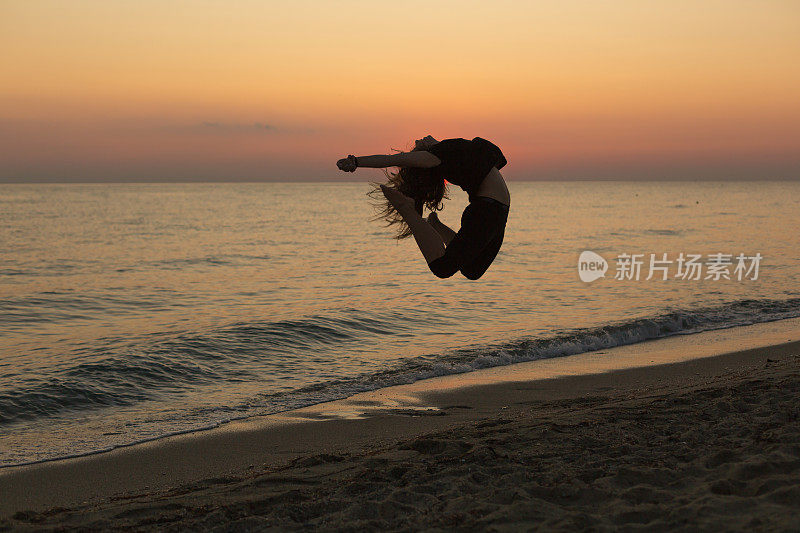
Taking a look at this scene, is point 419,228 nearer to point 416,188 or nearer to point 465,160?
point 416,188

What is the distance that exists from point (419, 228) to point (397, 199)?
29 cm

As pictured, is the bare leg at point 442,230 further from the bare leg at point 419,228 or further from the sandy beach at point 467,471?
the sandy beach at point 467,471

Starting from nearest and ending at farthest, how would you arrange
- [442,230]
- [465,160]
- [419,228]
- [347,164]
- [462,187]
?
[347,164]
[465,160]
[462,187]
[419,228]
[442,230]

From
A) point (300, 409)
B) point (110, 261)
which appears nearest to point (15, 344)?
point (300, 409)

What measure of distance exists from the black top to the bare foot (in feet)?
1.03

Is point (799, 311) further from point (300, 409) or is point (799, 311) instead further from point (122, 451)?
point (122, 451)

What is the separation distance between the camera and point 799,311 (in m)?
17.6

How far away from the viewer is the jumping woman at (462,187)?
5.47 metres

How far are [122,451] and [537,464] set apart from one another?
4.64m

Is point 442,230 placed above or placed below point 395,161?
below

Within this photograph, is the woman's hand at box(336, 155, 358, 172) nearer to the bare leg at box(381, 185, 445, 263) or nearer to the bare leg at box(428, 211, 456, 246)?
the bare leg at box(381, 185, 445, 263)

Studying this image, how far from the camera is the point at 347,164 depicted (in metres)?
4.95
